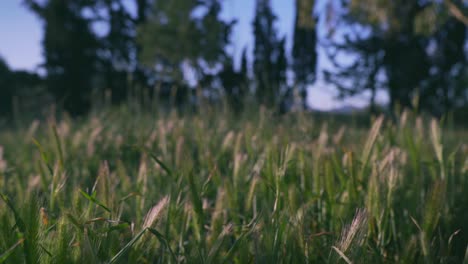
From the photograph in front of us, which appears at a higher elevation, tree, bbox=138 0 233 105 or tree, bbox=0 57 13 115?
tree, bbox=138 0 233 105

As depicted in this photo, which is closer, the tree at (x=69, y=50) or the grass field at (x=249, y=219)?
the grass field at (x=249, y=219)

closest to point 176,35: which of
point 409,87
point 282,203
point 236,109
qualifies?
point 409,87

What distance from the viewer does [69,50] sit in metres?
19.3

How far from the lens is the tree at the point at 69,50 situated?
1902 cm

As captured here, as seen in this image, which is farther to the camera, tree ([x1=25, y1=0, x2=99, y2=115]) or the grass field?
tree ([x1=25, y1=0, x2=99, y2=115])

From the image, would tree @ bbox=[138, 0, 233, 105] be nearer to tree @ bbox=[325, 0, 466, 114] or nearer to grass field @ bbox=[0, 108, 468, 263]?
tree @ bbox=[325, 0, 466, 114]

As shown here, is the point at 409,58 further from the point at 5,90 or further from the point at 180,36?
the point at 5,90

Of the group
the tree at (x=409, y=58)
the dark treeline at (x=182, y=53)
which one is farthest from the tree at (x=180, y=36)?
the tree at (x=409, y=58)

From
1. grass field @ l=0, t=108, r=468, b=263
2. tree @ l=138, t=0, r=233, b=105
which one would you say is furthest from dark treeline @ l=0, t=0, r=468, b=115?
grass field @ l=0, t=108, r=468, b=263

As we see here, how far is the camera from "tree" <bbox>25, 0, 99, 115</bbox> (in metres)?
19.0

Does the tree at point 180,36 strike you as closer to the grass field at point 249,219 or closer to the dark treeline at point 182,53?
the dark treeline at point 182,53

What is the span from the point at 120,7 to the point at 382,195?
22.7m

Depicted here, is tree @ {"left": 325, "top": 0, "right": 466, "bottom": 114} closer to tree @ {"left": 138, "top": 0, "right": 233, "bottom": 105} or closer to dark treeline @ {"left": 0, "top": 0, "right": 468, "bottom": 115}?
dark treeline @ {"left": 0, "top": 0, "right": 468, "bottom": 115}

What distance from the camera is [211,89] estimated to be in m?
4.15
